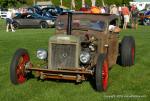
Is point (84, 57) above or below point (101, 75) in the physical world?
above

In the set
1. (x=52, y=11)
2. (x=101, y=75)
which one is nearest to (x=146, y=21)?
(x=52, y=11)

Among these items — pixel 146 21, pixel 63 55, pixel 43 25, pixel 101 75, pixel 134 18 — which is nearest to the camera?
pixel 101 75

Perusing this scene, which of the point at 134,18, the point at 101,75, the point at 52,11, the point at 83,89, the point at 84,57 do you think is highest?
the point at 84,57

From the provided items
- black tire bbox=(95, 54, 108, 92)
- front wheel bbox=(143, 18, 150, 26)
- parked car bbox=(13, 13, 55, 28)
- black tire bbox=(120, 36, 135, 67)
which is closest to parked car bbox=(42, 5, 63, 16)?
parked car bbox=(13, 13, 55, 28)

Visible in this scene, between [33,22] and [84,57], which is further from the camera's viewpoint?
[33,22]

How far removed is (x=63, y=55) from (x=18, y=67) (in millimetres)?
1070

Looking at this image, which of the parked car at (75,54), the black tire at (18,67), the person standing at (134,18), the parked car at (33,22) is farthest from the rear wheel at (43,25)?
the black tire at (18,67)

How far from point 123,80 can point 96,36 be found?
1.23 metres

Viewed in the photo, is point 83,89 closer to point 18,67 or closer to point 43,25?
point 18,67

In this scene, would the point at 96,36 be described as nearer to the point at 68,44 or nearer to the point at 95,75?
the point at 68,44

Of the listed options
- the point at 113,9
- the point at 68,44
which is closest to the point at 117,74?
the point at 68,44

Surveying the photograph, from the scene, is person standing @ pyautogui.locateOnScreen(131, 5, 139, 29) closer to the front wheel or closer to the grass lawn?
the front wheel

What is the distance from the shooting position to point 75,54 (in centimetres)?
973

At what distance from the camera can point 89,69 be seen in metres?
9.63
